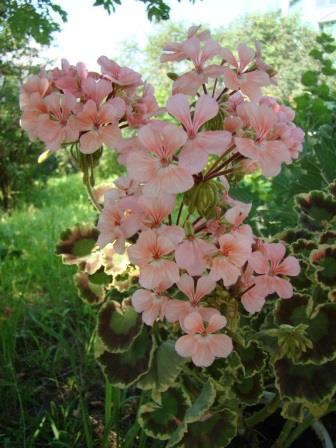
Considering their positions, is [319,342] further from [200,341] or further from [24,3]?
[24,3]

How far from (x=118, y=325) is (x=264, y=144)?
0.44 metres

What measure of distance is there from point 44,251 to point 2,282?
0.64 m

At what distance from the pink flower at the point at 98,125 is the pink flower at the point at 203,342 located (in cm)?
27

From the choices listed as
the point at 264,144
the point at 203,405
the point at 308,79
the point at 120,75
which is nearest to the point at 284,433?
the point at 203,405

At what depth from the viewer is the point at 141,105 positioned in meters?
0.82

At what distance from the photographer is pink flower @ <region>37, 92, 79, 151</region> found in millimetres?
750

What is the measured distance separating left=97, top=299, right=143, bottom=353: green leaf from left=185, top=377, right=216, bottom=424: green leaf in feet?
0.49

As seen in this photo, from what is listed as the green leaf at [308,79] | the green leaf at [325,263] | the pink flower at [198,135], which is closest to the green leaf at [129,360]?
the green leaf at [325,263]

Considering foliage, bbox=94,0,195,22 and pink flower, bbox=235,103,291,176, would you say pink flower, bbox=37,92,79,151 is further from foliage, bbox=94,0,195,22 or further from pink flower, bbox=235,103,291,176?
foliage, bbox=94,0,195,22

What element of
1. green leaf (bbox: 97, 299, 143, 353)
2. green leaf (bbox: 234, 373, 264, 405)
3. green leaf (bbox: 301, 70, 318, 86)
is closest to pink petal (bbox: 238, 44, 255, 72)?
green leaf (bbox: 97, 299, 143, 353)

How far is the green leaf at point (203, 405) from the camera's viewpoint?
0.86 metres

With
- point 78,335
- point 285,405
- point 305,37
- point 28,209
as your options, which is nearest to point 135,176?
point 285,405

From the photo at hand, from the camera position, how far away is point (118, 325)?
96 centimetres

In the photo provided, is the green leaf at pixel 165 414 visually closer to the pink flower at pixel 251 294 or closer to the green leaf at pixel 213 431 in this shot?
the green leaf at pixel 213 431
